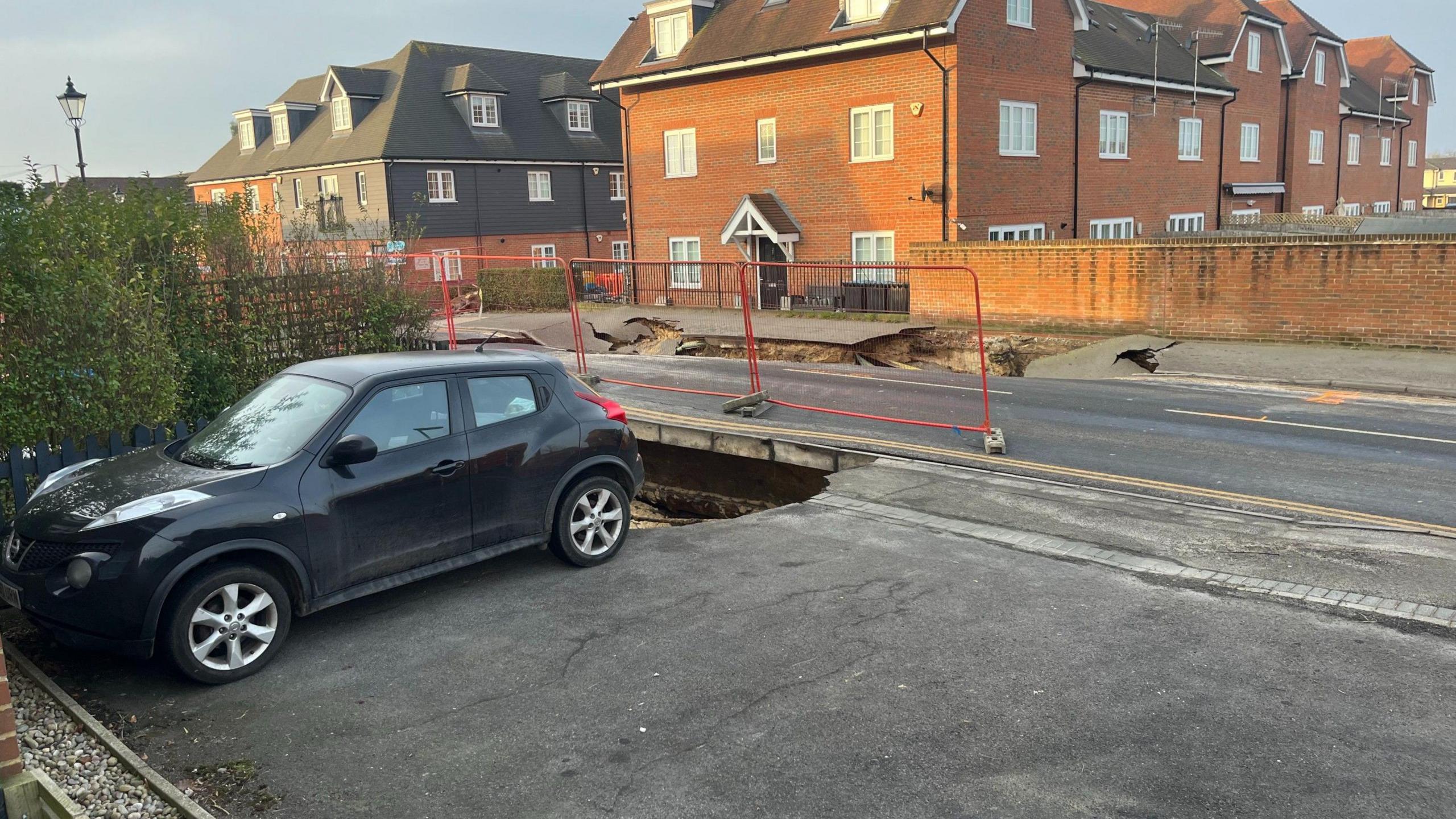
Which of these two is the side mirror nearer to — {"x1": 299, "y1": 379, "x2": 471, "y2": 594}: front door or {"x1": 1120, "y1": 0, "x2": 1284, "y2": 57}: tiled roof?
{"x1": 299, "y1": 379, "x2": 471, "y2": 594}: front door

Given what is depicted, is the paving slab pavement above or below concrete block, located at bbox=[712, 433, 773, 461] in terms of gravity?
below

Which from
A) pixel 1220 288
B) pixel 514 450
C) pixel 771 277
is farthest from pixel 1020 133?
pixel 514 450

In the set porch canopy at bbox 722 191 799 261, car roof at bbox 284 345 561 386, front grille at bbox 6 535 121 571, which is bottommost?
front grille at bbox 6 535 121 571

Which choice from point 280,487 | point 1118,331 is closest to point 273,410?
point 280,487

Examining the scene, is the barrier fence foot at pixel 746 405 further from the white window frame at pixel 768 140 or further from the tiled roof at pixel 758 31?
the white window frame at pixel 768 140

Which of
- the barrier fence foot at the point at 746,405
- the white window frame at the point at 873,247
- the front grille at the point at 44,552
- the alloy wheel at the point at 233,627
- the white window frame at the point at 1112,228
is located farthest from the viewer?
the white window frame at the point at 1112,228

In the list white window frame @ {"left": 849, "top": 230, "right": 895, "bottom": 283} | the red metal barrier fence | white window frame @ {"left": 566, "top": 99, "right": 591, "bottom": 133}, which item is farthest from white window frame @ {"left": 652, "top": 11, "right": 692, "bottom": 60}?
white window frame @ {"left": 566, "top": 99, "right": 591, "bottom": 133}

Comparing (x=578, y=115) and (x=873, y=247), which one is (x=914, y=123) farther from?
(x=578, y=115)

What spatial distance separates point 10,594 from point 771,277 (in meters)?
25.0

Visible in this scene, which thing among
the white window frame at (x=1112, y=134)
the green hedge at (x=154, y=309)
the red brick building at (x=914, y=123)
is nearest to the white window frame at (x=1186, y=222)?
the red brick building at (x=914, y=123)

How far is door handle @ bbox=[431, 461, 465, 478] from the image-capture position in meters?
6.99

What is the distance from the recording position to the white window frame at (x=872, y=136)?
1068 inches

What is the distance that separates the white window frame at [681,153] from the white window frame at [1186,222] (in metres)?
16.1

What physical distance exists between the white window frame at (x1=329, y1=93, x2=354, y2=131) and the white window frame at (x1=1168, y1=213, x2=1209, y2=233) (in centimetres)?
3234
